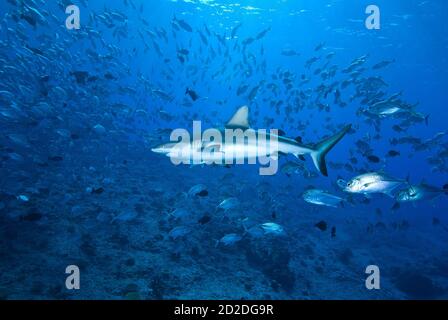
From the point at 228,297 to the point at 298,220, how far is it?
11162mm

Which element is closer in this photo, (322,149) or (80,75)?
(322,149)

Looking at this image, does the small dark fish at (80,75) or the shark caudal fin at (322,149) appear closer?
the shark caudal fin at (322,149)

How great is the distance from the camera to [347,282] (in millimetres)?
11688

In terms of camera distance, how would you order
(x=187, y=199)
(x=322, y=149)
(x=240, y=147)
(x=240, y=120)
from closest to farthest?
(x=240, y=147), (x=240, y=120), (x=322, y=149), (x=187, y=199)

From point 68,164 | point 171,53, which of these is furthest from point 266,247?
point 171,53

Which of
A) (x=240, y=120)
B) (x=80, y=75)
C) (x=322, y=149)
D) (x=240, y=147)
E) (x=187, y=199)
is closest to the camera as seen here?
(x=240, y=147)

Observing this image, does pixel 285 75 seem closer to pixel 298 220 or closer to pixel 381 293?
pixel 298 220

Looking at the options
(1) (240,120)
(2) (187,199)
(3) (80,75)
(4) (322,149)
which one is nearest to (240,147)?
(1) (240,120)

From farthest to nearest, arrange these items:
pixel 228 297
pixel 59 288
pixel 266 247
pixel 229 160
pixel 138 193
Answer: pixel 138 193 → pixel 266 247 → pixel 228 297 → pixel 59 288 → pixel 229 160

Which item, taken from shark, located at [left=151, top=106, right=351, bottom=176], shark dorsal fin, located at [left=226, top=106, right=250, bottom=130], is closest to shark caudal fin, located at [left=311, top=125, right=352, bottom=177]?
shark, located at [left=151, top=106, right=351, bottom=176]

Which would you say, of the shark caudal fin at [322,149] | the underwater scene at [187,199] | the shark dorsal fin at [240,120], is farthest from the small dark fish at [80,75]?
the shark caudal fin at [322,149]

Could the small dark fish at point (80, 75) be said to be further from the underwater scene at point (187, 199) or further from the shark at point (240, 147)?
the shark at point (240, 147)

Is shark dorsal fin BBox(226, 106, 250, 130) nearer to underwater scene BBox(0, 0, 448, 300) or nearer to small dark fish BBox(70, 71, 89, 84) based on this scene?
underwater scene BBox(0, 0, 448, 300)

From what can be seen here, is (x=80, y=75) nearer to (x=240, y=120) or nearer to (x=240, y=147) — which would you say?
(x=240, y=120)
